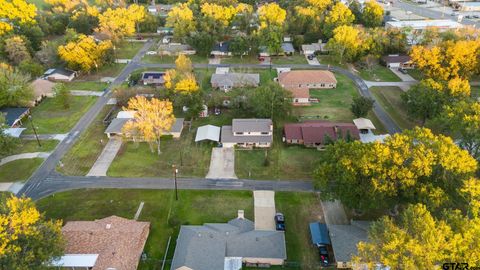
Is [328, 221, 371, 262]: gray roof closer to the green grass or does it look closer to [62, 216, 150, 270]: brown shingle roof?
the green grass

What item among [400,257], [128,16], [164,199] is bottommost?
[164,199]

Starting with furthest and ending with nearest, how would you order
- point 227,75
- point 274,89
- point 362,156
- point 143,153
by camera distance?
point 227,75, point 274,89, point 143,153, point 362,156

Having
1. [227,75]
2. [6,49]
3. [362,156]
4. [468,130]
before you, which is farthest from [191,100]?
[6,49]

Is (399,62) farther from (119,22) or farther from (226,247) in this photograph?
(119,22)

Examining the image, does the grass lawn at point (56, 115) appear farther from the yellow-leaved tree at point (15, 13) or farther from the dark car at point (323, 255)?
the dark car at point (323, 255)

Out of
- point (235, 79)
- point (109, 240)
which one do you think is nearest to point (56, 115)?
point (235, 79)

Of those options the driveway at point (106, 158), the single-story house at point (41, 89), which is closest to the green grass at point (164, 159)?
the driveway at point (106, 158)

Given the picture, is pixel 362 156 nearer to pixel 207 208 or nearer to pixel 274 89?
pixel 207 208
